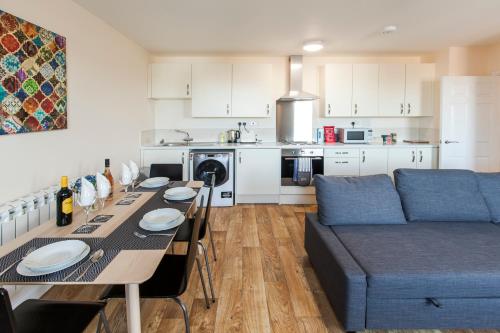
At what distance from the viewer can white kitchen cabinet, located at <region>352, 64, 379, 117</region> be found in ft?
17.0

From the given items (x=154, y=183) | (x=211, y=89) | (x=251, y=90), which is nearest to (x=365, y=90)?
(x=251, y=90)

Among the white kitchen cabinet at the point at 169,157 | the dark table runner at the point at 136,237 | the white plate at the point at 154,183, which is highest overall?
the white kitchen cabinet at the point at 169,157

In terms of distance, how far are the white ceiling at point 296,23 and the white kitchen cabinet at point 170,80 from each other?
28cm

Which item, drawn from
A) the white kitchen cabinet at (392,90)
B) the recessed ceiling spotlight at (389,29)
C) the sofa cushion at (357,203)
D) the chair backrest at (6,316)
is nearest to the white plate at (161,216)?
the chair backrest at (6,316)

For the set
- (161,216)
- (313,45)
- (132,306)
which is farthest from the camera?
(313,45)

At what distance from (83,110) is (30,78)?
2.63 ft

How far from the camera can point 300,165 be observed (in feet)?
16.4

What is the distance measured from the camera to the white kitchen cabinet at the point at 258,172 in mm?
5016

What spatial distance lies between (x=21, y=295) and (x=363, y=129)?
4.74 meters

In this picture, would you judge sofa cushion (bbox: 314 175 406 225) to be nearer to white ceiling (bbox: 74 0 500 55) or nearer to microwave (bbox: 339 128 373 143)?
white ceiling (bbox: 74 0 500 55)

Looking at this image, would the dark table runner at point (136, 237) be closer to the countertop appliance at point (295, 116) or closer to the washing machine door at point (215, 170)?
the washing machine door at point (215, 170)

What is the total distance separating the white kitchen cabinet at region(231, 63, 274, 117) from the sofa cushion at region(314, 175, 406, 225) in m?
2.66

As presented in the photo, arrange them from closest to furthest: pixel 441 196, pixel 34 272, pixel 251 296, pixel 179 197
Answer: pixel 34 272, pixel 179 197, pixel 251 296, pixel 441 196

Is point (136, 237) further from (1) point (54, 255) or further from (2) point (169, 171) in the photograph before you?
(2) point (169, 171)
